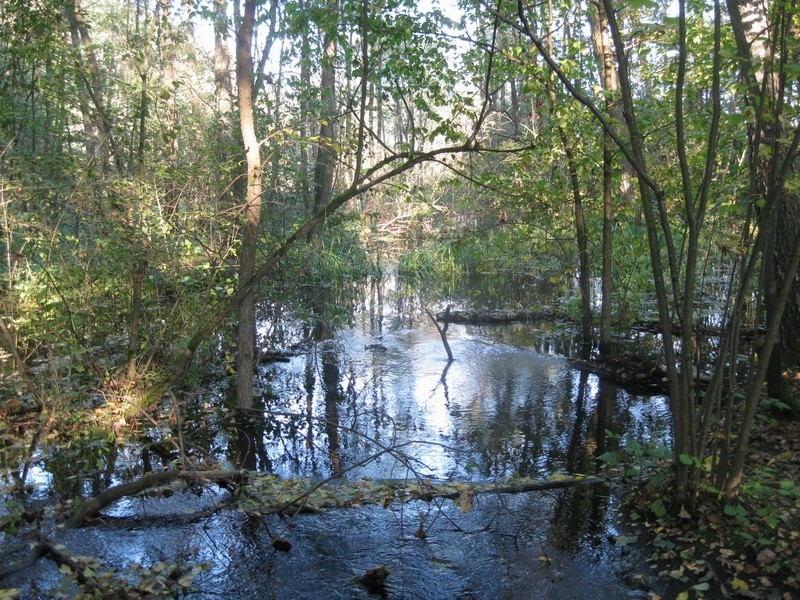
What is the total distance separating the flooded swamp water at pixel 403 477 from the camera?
4258 mm

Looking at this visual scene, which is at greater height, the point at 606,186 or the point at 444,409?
the point at 606,186

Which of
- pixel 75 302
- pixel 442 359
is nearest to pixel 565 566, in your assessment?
pixel 75 302

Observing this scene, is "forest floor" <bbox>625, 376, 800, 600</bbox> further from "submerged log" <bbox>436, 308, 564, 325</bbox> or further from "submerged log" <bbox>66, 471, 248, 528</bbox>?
"submerged log" <bbox>436, 308, 564, 325</bbox>

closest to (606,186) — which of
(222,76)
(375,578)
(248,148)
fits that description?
(248,148)

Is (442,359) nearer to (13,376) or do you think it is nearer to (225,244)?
(225,244)

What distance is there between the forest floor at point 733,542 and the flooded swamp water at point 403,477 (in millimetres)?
245

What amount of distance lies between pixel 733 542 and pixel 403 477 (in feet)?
10.8

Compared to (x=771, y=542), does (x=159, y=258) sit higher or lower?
higher

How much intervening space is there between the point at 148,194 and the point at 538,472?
547cm

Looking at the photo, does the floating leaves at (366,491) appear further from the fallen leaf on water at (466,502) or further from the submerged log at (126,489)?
the submerged log at (126,489)

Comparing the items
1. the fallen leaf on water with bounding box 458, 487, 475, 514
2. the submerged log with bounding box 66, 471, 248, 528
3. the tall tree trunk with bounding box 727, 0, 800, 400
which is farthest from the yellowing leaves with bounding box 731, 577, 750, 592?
the submerged log with bounding box 66, 471, 248, 528

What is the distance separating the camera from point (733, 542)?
407 cm

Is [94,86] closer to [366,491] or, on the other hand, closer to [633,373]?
[366,491]

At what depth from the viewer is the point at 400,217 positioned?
2466 cm
